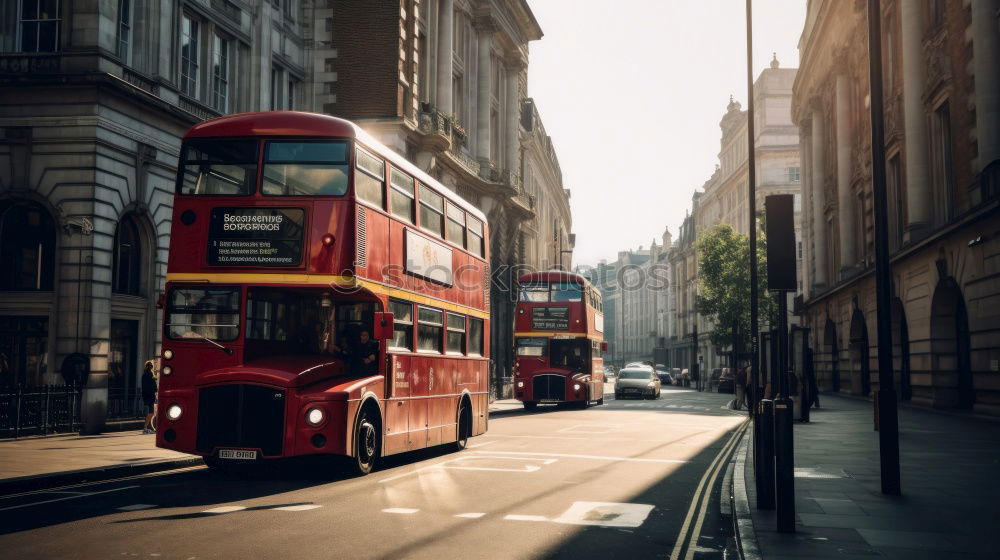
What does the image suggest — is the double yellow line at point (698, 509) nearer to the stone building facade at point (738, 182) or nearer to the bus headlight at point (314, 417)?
the bus headlight at point (314, 417)

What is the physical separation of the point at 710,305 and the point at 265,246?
5699cm

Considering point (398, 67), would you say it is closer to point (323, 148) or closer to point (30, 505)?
point (323, 148)

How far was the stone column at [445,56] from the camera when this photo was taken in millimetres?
38406

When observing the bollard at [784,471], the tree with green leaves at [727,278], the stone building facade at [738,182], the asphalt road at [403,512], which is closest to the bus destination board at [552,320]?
the asphalt road at [403,512]

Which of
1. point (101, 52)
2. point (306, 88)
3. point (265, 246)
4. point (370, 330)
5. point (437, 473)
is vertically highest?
point (306, 88)

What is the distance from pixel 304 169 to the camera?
12.5 m

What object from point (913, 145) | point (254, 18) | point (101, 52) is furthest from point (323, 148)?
point (913, 145)

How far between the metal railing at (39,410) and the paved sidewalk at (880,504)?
13056mm

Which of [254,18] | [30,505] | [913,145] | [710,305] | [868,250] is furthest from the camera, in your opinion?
[710,305]

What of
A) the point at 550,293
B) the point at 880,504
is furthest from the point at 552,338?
the point at 880,504

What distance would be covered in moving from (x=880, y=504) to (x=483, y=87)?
37283 millimetres

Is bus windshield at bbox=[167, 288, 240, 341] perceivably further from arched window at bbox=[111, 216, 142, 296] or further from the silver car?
the silver car

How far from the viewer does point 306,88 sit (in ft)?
106

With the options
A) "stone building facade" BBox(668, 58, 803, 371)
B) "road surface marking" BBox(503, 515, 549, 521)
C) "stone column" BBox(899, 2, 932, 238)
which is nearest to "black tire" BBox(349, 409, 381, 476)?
"road surface marking" BBox(503, 515, 549, 521)
